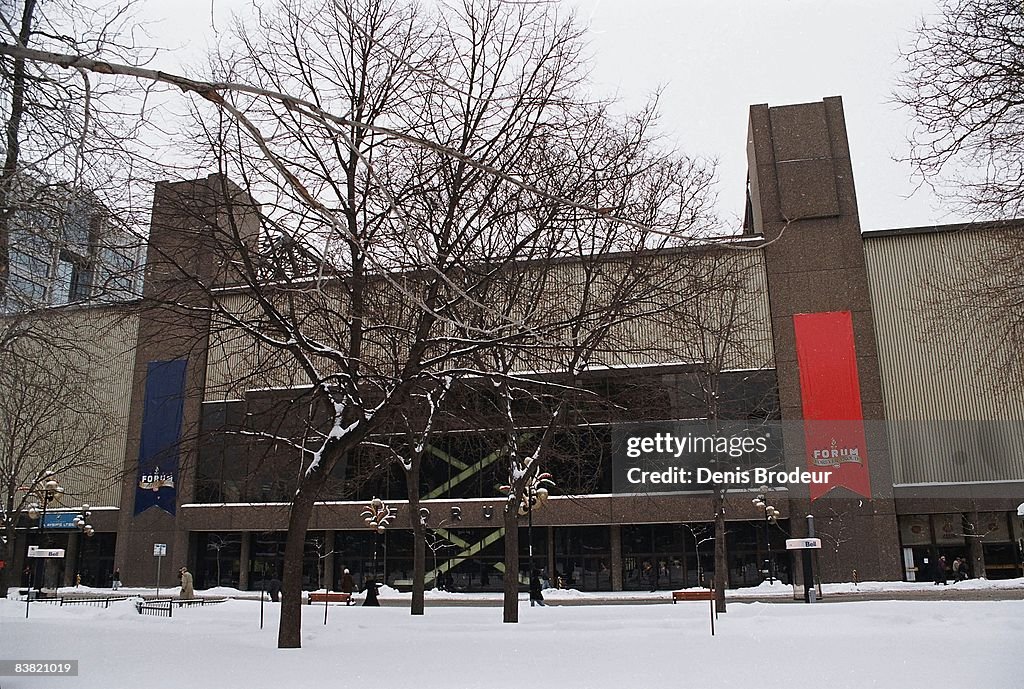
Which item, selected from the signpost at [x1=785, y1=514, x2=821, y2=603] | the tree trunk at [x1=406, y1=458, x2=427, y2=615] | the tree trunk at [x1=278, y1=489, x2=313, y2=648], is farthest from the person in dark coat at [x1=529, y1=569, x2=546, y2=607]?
the tree trunk at [x1=278, y1=489, x2=313, y2=648]

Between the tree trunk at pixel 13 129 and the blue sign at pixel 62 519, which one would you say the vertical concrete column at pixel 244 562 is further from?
the tree trunk at pixel 13 129

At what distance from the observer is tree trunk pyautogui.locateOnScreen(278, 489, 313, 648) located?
14086mm

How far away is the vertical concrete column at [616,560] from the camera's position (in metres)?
45.6

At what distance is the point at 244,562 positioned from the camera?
5038 cm

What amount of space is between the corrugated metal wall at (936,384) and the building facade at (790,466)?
0.09 m

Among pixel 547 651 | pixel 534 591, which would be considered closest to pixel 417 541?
pixel 534 591

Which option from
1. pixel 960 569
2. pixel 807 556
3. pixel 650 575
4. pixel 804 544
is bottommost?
pixel 650 575

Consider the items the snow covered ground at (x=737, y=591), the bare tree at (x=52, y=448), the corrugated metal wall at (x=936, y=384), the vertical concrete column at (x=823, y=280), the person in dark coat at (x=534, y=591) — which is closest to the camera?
the person in dark coat at (x=534, y=591)

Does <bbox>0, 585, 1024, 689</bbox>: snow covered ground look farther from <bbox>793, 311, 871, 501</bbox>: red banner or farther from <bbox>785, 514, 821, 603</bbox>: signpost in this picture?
<bbox>793, 311, 871, 501</bbox>: red banner

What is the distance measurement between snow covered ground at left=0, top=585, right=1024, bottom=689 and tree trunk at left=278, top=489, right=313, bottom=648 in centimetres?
36

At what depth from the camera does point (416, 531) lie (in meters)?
24.3

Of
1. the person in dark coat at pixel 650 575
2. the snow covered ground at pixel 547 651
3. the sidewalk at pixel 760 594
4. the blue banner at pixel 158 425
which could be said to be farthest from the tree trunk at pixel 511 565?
the blue banner at pixel 158 425

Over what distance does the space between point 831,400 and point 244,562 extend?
3454cm

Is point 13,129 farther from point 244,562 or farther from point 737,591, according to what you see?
point 244,562
